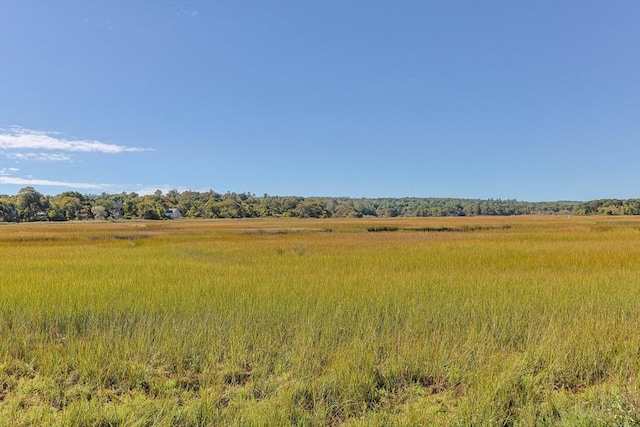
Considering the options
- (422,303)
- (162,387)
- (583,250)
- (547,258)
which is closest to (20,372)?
(162,387)

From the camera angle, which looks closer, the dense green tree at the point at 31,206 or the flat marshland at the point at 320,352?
the flat marshland at the point at 320,352

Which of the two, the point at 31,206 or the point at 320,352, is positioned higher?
the point at 31,206

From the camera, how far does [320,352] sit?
5.36 metres

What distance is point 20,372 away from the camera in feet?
16.5

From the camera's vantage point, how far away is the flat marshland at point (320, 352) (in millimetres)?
3986

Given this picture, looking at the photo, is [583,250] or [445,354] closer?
[445,354]

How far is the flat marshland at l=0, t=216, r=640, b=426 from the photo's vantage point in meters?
3.99

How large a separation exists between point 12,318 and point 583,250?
22.0 m

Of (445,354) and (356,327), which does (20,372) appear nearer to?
(356,327)

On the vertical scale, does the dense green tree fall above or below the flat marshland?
above

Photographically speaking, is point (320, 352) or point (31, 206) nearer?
point (320, 352)

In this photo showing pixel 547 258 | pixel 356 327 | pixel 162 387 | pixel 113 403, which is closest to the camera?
pixel 113 403

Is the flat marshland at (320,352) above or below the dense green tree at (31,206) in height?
below

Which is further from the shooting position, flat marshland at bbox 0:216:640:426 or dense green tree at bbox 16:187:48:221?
dense green tree at bbox 16:187:48:221
